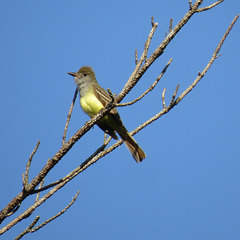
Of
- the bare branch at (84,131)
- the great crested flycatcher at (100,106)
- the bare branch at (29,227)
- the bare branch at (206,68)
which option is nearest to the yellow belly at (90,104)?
the great crested flycatcher at (100,106)

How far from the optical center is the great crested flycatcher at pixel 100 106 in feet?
21.7

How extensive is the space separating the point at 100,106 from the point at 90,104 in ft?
0.74

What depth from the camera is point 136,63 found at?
3.95 meters

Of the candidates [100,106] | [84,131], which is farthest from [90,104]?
[84,131]

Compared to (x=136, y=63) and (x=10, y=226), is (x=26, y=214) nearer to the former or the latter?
(x=10, y=226)

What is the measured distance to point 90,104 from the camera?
286 inches

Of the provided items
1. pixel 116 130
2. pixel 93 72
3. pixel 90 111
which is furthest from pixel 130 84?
pixel 93 72

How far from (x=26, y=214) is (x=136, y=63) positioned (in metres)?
1.91

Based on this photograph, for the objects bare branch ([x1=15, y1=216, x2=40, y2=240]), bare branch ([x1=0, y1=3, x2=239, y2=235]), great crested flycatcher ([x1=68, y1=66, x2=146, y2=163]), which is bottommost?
bare branch ([x1=15, y1=216, x2=40, y2=240])

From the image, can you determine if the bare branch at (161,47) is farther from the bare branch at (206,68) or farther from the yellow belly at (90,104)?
the yellow belly at (90,104)

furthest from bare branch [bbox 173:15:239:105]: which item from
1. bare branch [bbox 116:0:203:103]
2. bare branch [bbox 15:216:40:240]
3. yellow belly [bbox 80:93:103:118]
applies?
yellow belly [bbox 80:93:103:118]

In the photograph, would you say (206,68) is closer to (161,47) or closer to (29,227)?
(161,47)

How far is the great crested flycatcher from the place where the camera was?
662cm

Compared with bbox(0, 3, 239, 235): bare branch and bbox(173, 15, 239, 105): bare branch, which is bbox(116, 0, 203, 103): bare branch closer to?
bbox(0, 3, 239, 235): bare branch
